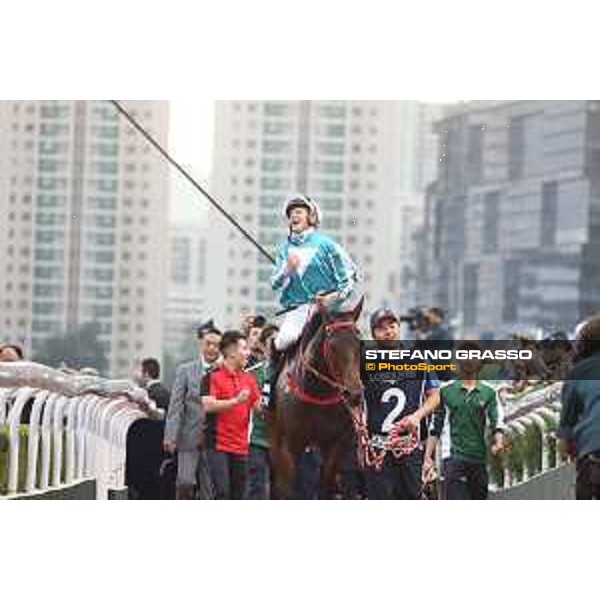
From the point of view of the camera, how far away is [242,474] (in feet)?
374

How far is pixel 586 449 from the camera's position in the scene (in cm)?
11388

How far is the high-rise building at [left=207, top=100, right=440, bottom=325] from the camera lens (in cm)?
11388

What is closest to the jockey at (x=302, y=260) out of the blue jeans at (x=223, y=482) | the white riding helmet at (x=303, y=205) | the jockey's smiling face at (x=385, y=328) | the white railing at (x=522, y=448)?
the white riding helmet at (x=303, y=205)

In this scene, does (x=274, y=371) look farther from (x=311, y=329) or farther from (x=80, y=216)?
(x=80, y=216)

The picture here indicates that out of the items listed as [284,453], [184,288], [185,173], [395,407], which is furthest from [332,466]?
[185,173]

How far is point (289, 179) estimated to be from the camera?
11388cm

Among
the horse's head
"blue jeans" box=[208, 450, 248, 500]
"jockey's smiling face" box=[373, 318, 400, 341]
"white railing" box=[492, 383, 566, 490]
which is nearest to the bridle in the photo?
the horse's head

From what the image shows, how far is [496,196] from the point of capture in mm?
113875

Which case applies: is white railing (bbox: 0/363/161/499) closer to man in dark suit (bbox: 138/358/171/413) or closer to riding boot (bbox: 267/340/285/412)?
man in dark suit (bbox: 138/358/171/413)

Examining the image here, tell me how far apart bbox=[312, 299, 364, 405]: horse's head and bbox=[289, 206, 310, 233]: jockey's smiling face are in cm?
32

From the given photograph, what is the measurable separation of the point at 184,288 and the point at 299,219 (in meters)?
0.49

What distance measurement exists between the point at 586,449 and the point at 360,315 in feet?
3.13

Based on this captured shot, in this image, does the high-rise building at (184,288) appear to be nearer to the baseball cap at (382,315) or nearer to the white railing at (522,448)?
the baseball cap at (382,315)
